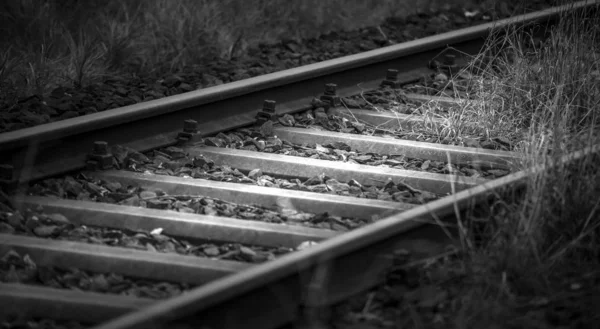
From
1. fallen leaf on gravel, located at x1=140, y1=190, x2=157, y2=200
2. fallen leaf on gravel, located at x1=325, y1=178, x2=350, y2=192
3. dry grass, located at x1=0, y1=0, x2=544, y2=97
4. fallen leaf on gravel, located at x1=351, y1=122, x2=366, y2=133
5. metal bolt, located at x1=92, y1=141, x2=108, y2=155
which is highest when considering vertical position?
dry grass, located at x1=0, y1=0, x2=544, y2=97

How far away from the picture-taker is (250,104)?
5.95 m

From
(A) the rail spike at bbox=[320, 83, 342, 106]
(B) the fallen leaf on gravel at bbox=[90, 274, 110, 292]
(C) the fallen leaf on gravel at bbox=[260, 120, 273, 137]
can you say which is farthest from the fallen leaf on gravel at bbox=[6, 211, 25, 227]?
(A) the rail spike at bbox=[320, 83, 342, 106]

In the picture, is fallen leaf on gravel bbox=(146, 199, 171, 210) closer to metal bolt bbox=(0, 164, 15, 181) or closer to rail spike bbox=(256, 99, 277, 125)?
metal bolt bbox=(0, 164, 15, 181)

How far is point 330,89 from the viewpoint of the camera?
6270 mm

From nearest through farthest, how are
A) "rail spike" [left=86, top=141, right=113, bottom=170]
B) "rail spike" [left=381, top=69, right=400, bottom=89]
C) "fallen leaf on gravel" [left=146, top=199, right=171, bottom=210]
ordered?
1. "fallen leaf on gravel" [left=146, top=199, right=171, bottom=210]
2. "rail spike" [left=86, top=141, right=113, bottom=170]
3. "rail spike" [left=381, top=69, right=400, bottom=89]

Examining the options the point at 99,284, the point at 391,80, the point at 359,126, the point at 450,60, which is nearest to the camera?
the point at 99,284

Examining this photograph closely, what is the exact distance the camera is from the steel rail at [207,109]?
4.80 meters

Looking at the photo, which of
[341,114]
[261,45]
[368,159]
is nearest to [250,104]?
[341,114]

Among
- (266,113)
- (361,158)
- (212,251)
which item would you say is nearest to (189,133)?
(266,113)

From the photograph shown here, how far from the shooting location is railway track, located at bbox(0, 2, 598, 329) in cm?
350

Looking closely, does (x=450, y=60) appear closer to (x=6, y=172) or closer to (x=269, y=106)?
(x=269, y=106)

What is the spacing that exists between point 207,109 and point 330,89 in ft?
3.11

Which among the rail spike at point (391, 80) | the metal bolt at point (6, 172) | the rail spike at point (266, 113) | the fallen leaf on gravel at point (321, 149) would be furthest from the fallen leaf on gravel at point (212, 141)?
the rail spike at point (391, 80)

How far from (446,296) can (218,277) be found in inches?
34.7
